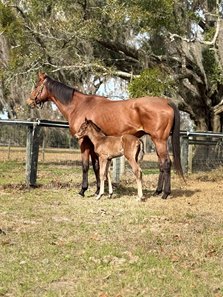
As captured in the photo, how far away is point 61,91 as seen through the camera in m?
9.96

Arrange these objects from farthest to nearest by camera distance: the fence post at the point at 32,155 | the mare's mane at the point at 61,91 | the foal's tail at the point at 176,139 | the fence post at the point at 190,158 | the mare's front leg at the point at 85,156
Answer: the fence post at the point at 190,158 < the fence post at the point at 32,155 < the mare's mane at the point at 61,91 < the mare's front leg at the point at 85,156 < the foal's tail at the point at 176,139

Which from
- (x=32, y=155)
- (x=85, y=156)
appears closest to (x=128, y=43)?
(x=32, y=155)

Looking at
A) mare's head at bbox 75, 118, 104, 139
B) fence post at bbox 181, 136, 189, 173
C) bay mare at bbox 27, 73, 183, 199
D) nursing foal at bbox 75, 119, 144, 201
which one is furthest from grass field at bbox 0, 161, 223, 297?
fence post at bbox 181, 136, 189, 173

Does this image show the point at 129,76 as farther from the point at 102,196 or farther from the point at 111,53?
the point at 102,196

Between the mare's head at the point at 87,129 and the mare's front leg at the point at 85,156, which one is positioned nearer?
the mare's head at the point at 87,129

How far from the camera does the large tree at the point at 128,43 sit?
13484 millimetres

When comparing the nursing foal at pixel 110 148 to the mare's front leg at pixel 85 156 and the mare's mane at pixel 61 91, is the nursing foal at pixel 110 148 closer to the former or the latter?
the mare's front leg at pixel 85 156

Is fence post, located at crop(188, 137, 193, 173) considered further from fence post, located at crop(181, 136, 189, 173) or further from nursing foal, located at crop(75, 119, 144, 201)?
nursing foal, located at crop(75, 119, 144, 201)

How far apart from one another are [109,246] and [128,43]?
459 inches

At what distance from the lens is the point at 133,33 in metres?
15.4

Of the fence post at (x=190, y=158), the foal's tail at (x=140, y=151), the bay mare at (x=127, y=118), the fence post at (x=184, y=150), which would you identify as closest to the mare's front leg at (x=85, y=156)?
the bay mare at (x=127, y=118)

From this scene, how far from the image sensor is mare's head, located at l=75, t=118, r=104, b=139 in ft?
29.9

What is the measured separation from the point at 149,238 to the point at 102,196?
3.49 m

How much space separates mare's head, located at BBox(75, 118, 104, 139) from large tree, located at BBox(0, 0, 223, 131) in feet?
13.5
